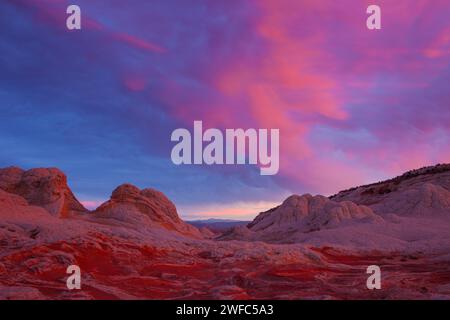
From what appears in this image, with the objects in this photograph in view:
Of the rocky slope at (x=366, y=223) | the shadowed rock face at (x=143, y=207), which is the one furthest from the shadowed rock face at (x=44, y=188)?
the rocky slope at (x=366, y=223)

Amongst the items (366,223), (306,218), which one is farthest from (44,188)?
(366,223)

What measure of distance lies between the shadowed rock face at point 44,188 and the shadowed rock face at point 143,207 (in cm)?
190

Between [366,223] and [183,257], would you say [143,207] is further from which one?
[366,223]

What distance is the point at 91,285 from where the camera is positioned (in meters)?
13.5

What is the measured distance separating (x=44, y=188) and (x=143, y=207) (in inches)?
315

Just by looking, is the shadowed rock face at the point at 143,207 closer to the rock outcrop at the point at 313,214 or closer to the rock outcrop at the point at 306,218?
the rock outcrop at the point at 306,218

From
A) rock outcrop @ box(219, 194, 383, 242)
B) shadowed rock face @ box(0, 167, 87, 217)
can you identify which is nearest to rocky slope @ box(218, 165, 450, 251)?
rock outcrop @ box(219, 194, 383, 242)

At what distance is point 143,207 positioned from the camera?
33.8m

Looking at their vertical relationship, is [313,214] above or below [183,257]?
above
